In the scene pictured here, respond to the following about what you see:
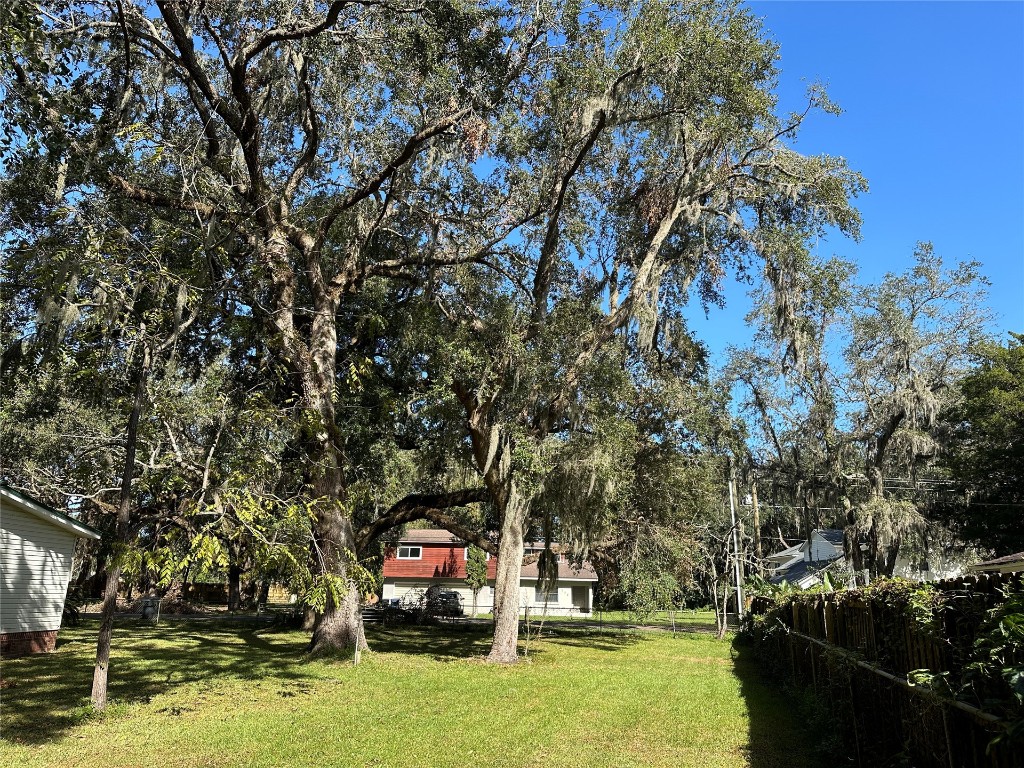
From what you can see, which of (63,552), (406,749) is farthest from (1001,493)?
(63,552)

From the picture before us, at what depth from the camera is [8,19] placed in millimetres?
6039

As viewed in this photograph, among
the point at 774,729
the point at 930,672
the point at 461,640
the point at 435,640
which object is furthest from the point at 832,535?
the point at 930,672

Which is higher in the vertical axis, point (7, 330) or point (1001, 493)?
point (7, 330)

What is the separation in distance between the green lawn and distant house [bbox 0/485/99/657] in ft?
2.21

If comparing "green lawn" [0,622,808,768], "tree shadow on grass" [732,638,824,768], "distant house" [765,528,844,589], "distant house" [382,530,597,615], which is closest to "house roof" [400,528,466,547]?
"distant house" [382,530,597,615]

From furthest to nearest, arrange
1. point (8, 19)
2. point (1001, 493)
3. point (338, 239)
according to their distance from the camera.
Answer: point (1001, 493) < point (338, 239) < point (8, 19)

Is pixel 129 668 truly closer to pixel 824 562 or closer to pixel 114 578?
pixel 114 578

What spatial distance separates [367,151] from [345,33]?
8.63 feet

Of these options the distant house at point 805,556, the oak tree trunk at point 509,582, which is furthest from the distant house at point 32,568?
Result: the distant house at point 805,556

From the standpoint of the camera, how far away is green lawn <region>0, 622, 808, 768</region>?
21.5 feet

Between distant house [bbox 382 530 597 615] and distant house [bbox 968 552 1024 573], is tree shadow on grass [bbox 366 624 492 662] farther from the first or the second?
distant house [bbox 382 530 597 615]

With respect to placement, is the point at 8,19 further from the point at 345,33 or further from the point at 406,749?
the point at 406,749

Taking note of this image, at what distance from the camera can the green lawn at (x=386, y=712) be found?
654cm

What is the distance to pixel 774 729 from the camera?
7.78 meters
